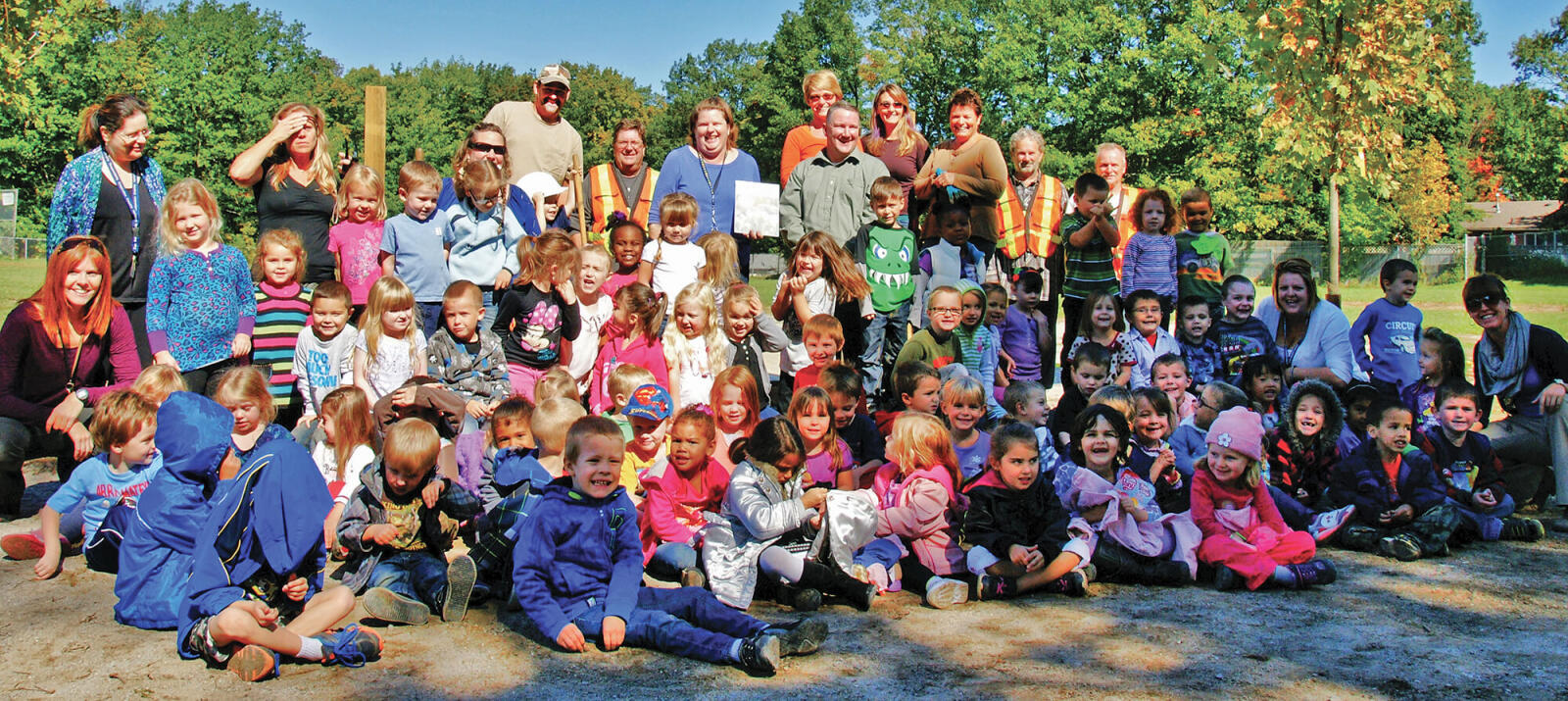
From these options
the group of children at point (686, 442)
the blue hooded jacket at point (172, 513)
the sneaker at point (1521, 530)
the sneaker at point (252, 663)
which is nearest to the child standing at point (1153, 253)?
the group of children at point (686, 442)

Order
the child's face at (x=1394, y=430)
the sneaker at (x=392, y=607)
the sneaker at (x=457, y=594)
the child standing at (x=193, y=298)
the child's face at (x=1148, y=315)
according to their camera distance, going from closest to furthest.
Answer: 1. the sneaker at (x=392, y=607)
2. the sneaker at (x=457, y=594)
3. the child's face at (x=1394, y=430)
4. the child standing at (x=193, y=298)
5. the child's face at (x=1148, y=315)

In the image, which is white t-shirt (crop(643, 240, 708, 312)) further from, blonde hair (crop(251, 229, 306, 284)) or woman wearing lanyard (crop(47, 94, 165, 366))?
woman wearing lanyard (crop(47, 94, 165, 366))

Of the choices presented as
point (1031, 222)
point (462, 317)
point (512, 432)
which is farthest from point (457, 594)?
point (1031, 222)

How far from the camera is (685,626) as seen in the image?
13.6 ft

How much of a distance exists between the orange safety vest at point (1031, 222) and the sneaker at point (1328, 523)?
2871 millimetres

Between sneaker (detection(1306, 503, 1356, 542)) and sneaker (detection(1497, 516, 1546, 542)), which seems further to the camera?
sneaker (detection(1497, 516, 1546, 542))

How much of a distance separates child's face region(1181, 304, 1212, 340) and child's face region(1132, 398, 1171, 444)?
1820mm

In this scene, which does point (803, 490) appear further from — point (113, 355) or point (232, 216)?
point (232, 216)

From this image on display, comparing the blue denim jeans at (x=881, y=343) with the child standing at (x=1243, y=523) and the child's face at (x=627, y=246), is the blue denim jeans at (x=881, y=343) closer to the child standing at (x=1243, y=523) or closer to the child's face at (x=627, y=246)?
the child's face at (x=627, y=246)

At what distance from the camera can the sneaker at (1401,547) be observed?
18.8ft

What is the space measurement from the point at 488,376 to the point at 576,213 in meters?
2.56

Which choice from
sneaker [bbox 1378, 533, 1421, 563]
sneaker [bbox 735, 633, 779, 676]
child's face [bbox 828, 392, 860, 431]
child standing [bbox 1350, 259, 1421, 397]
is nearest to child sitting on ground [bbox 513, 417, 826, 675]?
sneaker [bbox 735, 633, 779, 676]

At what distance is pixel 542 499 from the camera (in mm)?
4375

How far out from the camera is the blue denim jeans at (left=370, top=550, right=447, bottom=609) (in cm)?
465
